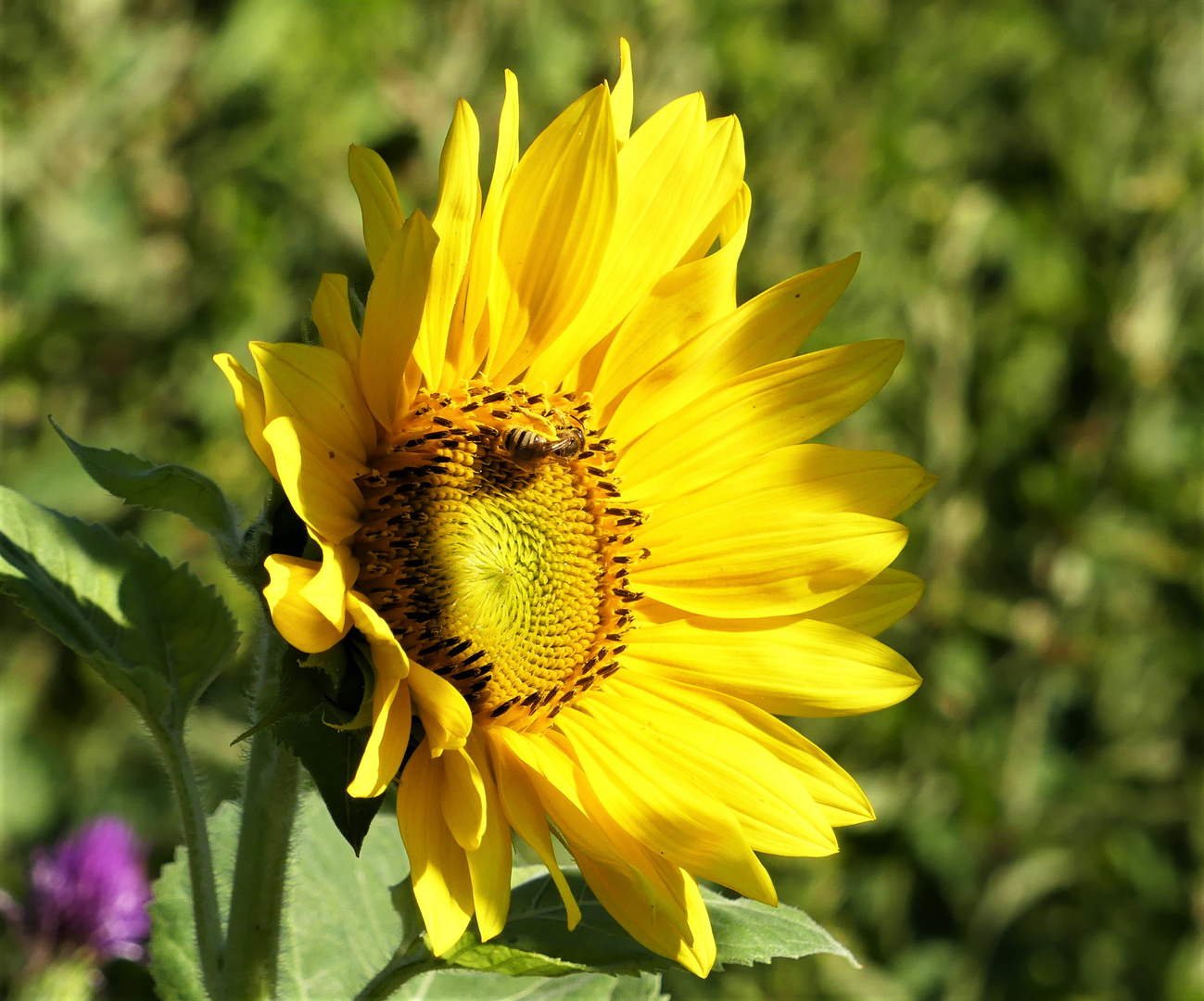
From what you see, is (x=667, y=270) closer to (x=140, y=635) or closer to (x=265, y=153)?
(x=140, y=635)

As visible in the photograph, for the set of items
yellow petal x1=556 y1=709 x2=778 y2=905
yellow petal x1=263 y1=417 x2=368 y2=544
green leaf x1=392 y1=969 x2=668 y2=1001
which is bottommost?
green leaf x1=392 y1=969 x2=668 y2=1001

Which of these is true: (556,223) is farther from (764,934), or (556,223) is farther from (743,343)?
(764,934)

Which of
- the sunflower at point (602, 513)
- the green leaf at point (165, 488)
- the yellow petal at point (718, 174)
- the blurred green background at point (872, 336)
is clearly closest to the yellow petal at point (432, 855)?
the sunflower at point (602, 513)

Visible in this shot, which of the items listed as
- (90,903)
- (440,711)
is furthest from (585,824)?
(90,903)

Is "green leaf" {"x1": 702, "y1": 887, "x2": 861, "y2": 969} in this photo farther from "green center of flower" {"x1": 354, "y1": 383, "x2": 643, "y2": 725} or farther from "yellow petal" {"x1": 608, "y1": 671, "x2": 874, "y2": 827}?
"green center of flower" {"x1": 354, "y1": 383, "x2": 643, "y2": 725}

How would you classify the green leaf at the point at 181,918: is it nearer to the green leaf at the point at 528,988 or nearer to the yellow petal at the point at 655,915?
the green leaf at the point at 528,988

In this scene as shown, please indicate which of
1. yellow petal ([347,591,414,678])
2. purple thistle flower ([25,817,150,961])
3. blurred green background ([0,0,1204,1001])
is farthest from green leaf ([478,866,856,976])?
blurred green background ([0,0,1204,1001])
